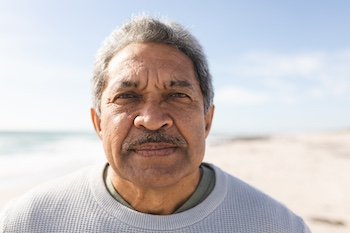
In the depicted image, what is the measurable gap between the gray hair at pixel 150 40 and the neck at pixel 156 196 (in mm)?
436

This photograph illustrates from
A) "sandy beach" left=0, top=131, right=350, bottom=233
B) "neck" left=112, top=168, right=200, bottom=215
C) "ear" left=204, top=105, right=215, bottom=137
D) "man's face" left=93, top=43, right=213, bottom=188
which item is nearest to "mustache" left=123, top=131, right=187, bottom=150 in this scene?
"man's face" left=93, top=43, right=213, bottom=188

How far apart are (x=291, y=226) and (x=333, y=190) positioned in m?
7.88

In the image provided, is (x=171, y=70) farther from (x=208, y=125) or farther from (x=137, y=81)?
(x=208, y=125)

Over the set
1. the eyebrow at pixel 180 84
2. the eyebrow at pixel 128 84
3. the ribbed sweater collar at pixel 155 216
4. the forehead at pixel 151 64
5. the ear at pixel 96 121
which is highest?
the forehead at pixel 151 64

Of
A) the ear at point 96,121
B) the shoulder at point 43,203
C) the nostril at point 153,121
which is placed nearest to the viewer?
the nostril at point 153,121

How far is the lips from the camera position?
80.1 inches

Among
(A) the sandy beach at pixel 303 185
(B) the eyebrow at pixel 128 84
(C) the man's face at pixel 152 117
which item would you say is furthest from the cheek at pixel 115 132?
(A) the sandy beach at pixel 303 185

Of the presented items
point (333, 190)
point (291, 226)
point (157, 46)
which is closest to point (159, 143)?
point (157, 46)

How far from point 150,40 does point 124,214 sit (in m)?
0.89

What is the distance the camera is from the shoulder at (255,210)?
2.13 metres

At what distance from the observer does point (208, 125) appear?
8.09 ft

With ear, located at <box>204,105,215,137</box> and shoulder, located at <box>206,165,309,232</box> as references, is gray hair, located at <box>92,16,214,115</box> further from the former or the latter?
shoulder, located at <box>206,165,309,232</box>

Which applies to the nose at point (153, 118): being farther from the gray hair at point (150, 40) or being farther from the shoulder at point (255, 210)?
the shoulder at point (255, 210)

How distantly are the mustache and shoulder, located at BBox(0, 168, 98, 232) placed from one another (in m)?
0.38
